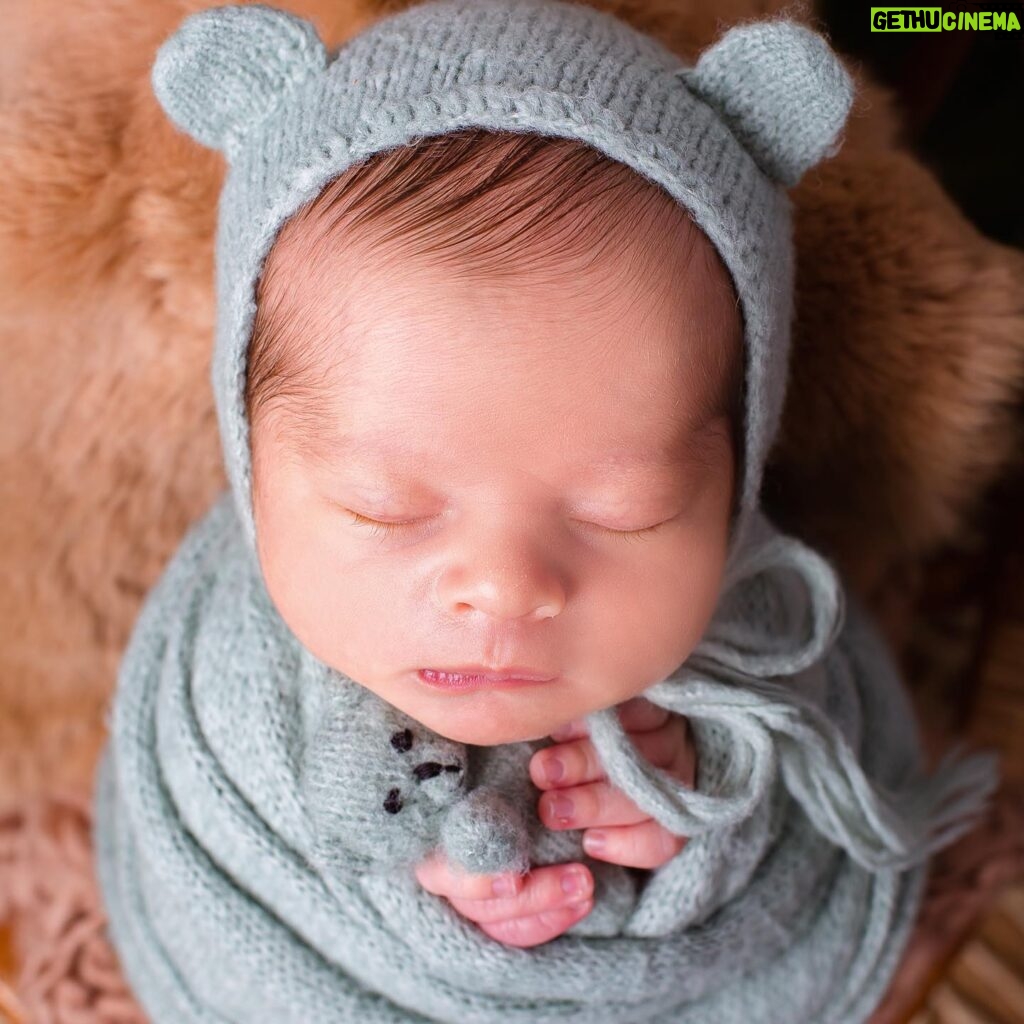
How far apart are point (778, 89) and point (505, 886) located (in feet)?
2.02

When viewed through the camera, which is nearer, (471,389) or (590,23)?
(471,389)

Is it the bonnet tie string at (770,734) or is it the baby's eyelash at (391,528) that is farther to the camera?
the bonnet tie string at (770,734)

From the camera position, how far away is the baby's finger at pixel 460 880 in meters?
0.86

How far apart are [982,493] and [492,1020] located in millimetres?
693

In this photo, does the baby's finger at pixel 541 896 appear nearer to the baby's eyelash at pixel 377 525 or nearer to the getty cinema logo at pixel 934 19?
the baby's eyelash at pixel 377 525

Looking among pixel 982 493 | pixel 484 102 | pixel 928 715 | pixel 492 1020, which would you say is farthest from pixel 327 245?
pixel 928 715

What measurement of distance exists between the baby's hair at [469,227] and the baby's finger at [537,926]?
0.42 meters

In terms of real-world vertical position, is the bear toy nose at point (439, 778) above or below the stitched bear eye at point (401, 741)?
below

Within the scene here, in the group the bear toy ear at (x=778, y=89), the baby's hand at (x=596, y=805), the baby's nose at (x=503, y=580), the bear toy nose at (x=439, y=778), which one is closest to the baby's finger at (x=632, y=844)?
the baby's hand at (x=596, y=805)

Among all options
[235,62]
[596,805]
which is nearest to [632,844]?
[596,805]

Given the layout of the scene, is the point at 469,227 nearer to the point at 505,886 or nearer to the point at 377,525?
the point at 377,525

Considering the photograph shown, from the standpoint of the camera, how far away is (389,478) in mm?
684

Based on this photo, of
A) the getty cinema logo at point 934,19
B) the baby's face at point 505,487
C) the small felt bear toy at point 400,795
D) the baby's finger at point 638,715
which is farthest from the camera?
the getty cinema logo at point 934,19

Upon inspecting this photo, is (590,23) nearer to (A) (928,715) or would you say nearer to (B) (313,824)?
(B) (313,824)
